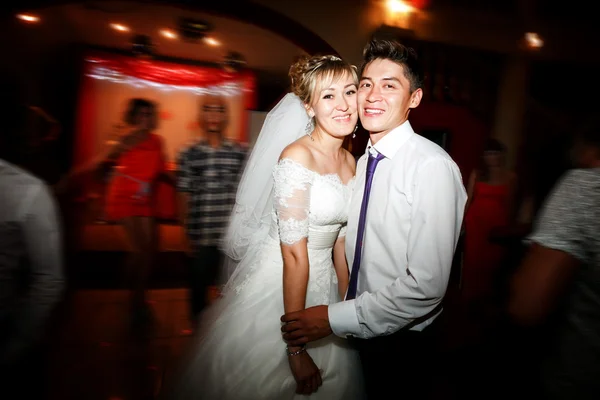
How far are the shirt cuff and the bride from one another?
168mm

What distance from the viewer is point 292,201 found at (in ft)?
4.70

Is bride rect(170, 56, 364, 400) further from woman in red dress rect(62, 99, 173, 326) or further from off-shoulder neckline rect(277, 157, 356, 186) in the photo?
woman in red dress rect(62, 99, 173, 326)

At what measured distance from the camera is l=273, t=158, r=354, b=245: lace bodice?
1423 millimetres

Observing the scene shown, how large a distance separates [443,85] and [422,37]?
2.40 ft

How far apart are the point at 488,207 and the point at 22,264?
368 cm

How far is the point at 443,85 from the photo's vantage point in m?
4.98

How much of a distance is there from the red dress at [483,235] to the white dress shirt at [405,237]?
2.63 metres

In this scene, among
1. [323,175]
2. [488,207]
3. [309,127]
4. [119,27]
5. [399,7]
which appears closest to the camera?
Answer: [323,175]

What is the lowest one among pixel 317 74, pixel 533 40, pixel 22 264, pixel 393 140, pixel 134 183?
pixel 22 264

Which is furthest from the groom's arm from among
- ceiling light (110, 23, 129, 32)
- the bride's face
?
ceiling light (110, 23, 129, 32)

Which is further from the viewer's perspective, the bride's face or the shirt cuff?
A: the bride's face

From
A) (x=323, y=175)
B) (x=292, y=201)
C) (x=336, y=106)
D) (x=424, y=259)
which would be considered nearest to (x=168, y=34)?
(x=336, y=106)

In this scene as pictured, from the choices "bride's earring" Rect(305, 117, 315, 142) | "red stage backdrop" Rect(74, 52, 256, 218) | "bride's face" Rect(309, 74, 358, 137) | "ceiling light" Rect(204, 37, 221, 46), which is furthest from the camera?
"red stage backdrop" Rect(74, 52, 256, 218)

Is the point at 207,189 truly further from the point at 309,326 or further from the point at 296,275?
the point at 309,326
